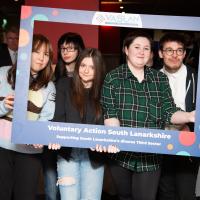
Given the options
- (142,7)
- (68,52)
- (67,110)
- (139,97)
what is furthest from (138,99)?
(142,7)

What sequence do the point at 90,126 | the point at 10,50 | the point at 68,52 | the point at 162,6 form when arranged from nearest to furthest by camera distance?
the point at 90,126
the point at 68,52
the point at 10,50
the point at 162,6

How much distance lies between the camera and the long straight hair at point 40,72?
6.22 feet

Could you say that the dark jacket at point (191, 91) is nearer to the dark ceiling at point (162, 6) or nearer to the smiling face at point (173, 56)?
the smiling face at point (173, 56)

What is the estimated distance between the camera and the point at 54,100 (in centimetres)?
198

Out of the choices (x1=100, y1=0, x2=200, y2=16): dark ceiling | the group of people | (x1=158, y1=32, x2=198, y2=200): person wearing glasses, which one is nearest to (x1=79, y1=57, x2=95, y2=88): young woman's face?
the group of people

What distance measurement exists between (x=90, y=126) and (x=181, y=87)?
0.53 meters

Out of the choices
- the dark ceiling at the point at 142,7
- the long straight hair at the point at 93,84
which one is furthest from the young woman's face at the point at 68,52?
the dark ceiling at the point at 142,7

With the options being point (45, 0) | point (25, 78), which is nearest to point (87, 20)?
point (25, 78)

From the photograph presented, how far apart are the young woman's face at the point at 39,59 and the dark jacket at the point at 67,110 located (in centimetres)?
15

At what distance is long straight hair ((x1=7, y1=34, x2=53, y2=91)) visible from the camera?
6.22 feet

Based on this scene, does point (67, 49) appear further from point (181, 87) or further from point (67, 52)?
point (181, 87)

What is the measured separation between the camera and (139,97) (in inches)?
74.7

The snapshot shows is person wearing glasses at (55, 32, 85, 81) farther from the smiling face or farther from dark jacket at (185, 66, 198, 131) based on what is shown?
dark jacket at (185, 66, 198, 131)

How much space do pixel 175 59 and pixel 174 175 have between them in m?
0.75
